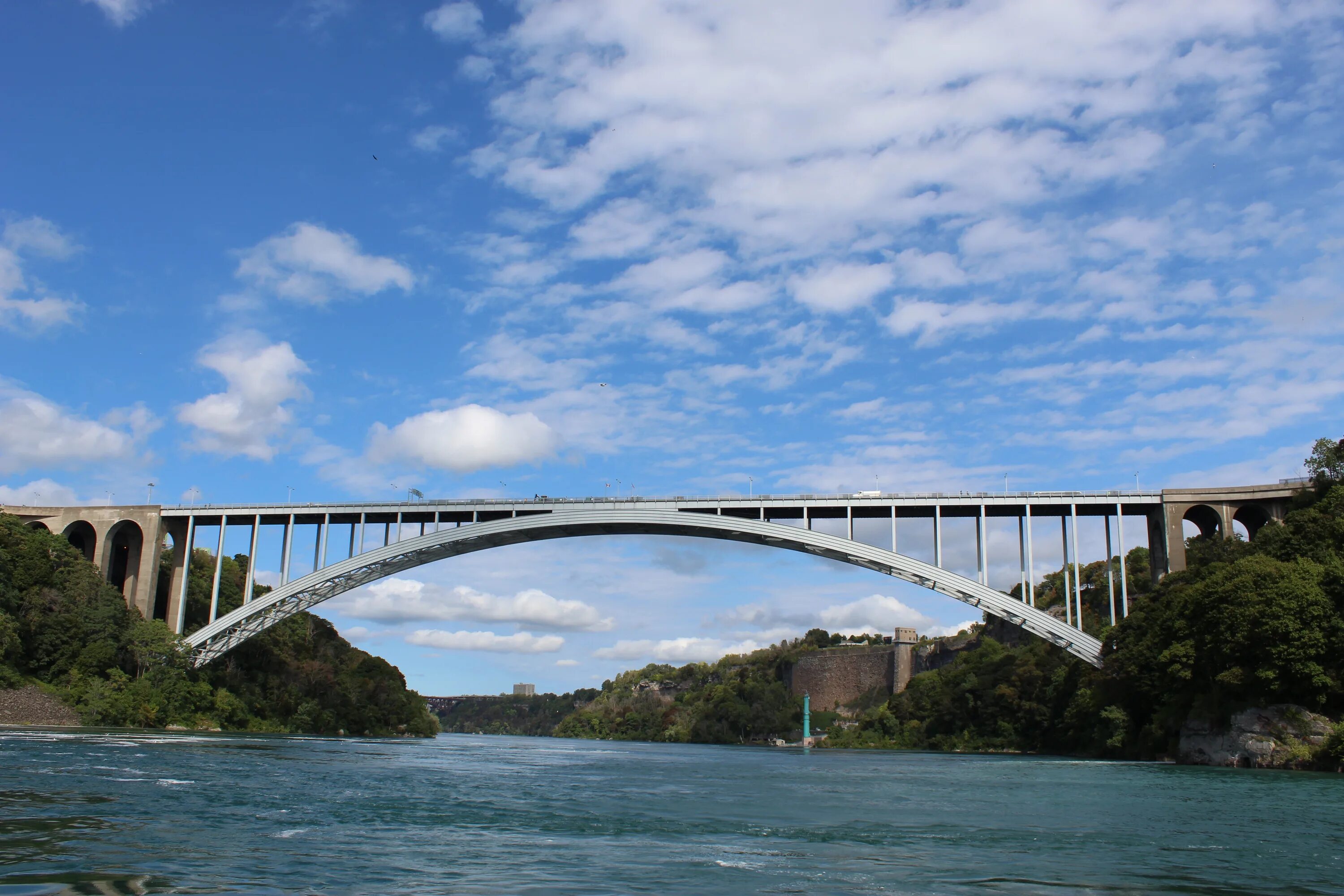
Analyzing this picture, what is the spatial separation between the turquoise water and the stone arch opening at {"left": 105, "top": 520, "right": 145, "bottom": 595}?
24036 mm

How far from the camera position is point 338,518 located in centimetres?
4538

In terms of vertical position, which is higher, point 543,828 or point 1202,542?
point 1202,542

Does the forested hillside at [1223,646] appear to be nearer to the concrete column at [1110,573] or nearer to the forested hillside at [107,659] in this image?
the concrete column at [1110,573]

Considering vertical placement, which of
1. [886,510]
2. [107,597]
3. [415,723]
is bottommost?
[415,723]

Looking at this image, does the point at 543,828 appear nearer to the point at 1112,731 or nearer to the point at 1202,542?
the point at 1112,731

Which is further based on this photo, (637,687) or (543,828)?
(637,687)

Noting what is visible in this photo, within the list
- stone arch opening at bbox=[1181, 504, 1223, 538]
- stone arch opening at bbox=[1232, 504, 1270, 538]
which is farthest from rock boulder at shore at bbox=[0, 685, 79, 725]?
stone arch opening at bbox=[1232, 504, 1270, 538]

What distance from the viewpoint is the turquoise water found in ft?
30.0

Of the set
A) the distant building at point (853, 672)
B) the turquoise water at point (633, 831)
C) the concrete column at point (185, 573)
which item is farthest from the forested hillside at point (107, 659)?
the distant building at point (853, 672)

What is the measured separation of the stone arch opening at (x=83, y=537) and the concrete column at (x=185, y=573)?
152 inches

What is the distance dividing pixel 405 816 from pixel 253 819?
2126 mm

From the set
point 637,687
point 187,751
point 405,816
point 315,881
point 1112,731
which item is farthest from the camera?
point 637,687

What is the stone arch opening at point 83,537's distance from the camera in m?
47.7

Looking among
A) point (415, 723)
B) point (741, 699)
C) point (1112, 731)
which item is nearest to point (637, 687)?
point (741, 699)
